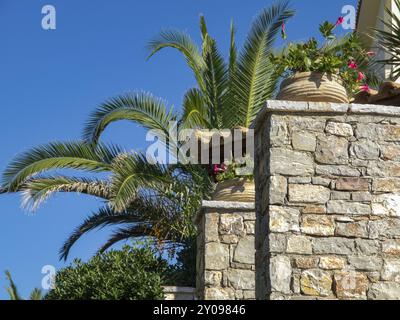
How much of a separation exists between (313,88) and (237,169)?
8.76ft

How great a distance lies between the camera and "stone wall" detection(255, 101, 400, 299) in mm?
6566

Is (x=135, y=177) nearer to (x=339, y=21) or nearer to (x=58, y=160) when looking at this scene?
Result: (x=58, y=160)

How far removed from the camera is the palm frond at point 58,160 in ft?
43.9

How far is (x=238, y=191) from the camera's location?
948cm

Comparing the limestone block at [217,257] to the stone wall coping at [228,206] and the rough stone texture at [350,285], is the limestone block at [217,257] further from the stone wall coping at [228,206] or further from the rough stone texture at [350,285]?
the rough stone texture at [350,285]

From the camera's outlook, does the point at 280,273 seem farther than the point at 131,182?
No

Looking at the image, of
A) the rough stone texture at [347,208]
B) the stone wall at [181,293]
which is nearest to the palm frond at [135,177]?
the stone wall at [181,293]

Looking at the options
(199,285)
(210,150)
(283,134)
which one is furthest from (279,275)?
(210,150)

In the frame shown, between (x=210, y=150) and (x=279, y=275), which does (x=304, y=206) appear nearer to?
(x=279, y=275)

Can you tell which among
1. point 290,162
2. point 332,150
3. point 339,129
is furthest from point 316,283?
point 339,129

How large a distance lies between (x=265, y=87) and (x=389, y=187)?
6881 millimetres

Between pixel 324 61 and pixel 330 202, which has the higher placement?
pixel 324 61

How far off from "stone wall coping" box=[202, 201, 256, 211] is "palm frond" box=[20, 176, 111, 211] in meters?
4.61

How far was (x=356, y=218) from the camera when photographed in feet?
22.0
